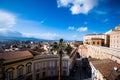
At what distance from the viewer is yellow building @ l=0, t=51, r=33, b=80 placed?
29.0 m

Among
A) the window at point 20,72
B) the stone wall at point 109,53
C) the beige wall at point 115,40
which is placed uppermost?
the beige wall at point 115,40

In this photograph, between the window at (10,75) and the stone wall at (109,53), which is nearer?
the window at (10,75)

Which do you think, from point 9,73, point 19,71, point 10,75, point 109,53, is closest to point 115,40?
point 109,53

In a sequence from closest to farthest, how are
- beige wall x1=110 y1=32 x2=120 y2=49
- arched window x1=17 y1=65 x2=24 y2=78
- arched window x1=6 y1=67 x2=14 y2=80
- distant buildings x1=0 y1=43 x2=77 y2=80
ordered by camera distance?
arched window x1=6 y1=67 x2=14 y2=80
distant buildings x1=0 y1=43 x2=77 y2=80
arched window x1=17 y1=65 x2=24 y2=78
beige wall x1=110 y1=32 x2=120 y2=49

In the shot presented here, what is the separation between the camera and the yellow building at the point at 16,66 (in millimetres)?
28959

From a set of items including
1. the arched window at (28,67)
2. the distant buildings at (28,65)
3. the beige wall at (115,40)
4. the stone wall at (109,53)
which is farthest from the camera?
the beige wall at (115,40)

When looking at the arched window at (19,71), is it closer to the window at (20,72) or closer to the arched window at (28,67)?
the window at (20,72)

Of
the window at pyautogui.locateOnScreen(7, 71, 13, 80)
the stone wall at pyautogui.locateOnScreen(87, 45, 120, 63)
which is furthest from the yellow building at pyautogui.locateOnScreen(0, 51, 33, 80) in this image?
the stone wall at pyautogui.locateOnScreen(87, 45, 120, 63)

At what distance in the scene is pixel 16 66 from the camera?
104 feet

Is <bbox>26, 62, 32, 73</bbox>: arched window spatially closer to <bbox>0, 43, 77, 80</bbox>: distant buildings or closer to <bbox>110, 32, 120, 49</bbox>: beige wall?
<bbox>0, 43, 77, 80</bbox>: distant buildings

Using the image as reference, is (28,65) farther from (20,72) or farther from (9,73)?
(9,73)

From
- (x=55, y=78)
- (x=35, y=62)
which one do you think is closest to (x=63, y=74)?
(x=55, y=78)

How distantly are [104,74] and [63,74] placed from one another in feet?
84.6

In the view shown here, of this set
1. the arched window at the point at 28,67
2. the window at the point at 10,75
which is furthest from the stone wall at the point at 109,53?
the window at the point at 10,75
